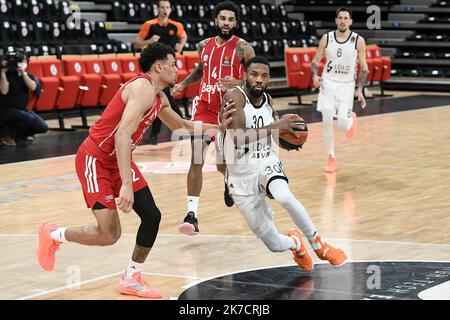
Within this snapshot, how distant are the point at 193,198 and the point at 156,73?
204 cm

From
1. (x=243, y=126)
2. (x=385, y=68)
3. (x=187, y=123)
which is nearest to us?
(x=243, y=126)

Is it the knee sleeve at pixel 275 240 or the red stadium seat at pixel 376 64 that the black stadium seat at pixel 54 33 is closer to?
the red stadium seat at pixel 376 64

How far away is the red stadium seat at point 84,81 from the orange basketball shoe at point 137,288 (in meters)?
8.78

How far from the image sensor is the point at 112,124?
230 inches

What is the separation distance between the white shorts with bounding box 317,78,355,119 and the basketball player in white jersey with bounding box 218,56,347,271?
15.7 feet

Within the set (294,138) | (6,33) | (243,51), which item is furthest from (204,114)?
(6,33)

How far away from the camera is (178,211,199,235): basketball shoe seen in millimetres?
7426

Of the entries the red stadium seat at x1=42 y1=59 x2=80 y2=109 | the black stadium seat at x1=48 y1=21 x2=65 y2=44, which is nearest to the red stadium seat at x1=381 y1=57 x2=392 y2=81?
the black stadium seat at x1=48 y1=21 x2=65 y2=44

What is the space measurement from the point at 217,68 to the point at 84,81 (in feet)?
22.0

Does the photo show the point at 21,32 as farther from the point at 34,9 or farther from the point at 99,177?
the point at 99,177

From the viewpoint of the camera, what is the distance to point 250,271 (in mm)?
6371

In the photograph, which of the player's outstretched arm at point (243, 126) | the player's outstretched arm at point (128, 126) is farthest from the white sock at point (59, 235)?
the player's outstretched arm at point (243, 126)

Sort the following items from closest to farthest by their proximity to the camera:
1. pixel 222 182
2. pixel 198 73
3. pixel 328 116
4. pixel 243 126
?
pixel 243 126 → pixel 198 73 → pixel 222 182 → pixel 328 116

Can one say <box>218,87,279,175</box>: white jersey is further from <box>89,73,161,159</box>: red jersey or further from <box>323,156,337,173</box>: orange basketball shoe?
<box>323,156,337,173</box>: orange basketball shoe
